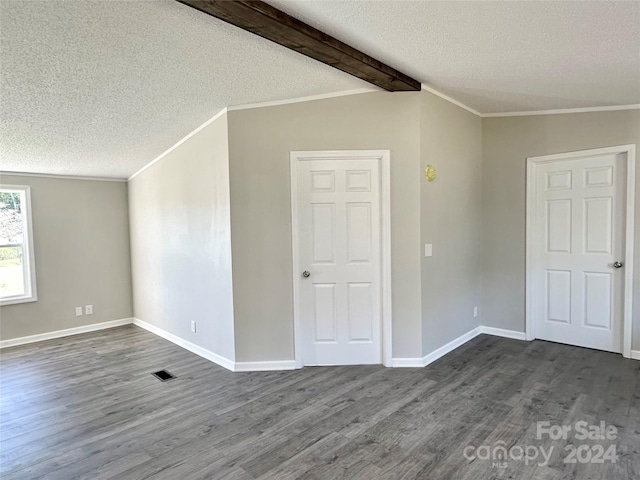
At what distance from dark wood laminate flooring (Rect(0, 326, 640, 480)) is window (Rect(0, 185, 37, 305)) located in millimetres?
1137

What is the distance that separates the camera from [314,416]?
254 centimetres

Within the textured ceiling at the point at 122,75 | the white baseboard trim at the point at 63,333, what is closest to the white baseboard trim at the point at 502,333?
the textured ceiling at the point at 122,75

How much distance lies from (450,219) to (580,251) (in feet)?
4.65

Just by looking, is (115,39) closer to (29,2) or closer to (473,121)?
(29,2)

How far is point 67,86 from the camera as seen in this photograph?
2582 mm

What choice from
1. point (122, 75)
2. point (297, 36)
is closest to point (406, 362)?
point (297, 36)

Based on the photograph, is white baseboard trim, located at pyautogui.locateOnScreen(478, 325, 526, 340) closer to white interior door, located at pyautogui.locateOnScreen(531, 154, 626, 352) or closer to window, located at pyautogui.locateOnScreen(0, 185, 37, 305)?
white interior door, located at pyautogui.locateOnScreen(531, 154, 626, 352)

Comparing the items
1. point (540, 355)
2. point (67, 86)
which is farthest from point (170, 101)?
point (540, 355)

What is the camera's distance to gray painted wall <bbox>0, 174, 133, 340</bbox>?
4.58m

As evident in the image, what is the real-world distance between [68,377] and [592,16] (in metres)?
4.91

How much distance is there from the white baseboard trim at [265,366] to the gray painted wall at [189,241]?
0.16 metres

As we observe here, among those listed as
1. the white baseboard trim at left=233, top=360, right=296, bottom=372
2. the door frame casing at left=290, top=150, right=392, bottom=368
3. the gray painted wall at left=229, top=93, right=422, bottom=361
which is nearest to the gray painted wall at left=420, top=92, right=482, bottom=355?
the gray painted wall at left=229, top=93, right=422, bottom=361

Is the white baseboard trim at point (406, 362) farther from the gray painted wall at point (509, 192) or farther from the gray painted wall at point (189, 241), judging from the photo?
the gray painted wall at point (189, 241)

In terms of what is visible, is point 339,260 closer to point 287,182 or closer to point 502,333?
point 287,182
